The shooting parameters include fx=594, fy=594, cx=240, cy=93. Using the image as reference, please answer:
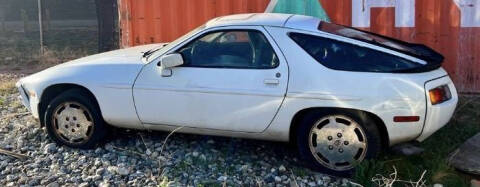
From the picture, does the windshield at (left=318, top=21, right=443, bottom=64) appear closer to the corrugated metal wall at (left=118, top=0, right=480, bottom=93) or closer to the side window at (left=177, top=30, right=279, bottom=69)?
the side window at (left=177, top=30, right=279, bottom=69)

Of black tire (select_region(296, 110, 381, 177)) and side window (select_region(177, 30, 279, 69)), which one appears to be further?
side window (select_region(177, 30, 279, 69))

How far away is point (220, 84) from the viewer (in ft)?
17.8

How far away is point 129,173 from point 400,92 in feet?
8.18

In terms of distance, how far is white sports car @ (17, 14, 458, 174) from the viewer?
5.12 meters

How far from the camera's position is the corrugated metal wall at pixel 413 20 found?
781cm

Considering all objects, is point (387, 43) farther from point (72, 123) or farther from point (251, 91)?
point (72, 123)

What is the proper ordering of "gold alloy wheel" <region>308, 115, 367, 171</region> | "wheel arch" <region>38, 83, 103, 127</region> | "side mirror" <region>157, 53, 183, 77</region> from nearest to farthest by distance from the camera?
1. "gold alloy wheel" <region>308, 115, 367, 171</region>
2. "side mirror" <region>157, 53, 183, 77</region>
3. "wheel arch" <region>38, 83, 103, 127</region>

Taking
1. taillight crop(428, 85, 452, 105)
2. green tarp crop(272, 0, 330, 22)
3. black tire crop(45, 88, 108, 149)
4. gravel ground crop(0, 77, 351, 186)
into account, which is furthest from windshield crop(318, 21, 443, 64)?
green tarp crop(272, 0, 330, 22)

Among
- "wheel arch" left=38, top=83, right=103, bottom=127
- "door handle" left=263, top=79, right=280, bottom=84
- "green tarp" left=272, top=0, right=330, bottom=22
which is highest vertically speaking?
"green tarp" left=272, top=0, right=330, bottom=22

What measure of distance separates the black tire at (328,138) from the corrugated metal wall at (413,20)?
326 cm

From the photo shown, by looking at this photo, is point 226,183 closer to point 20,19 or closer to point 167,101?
point 167,101

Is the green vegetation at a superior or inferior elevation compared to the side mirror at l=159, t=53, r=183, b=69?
inferior

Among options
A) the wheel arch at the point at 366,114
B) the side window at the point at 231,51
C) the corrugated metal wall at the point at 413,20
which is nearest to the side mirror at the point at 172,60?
the side window at the point at 231,51

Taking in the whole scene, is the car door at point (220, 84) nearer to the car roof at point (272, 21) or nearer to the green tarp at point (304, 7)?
the car roof at point (272, 21)
